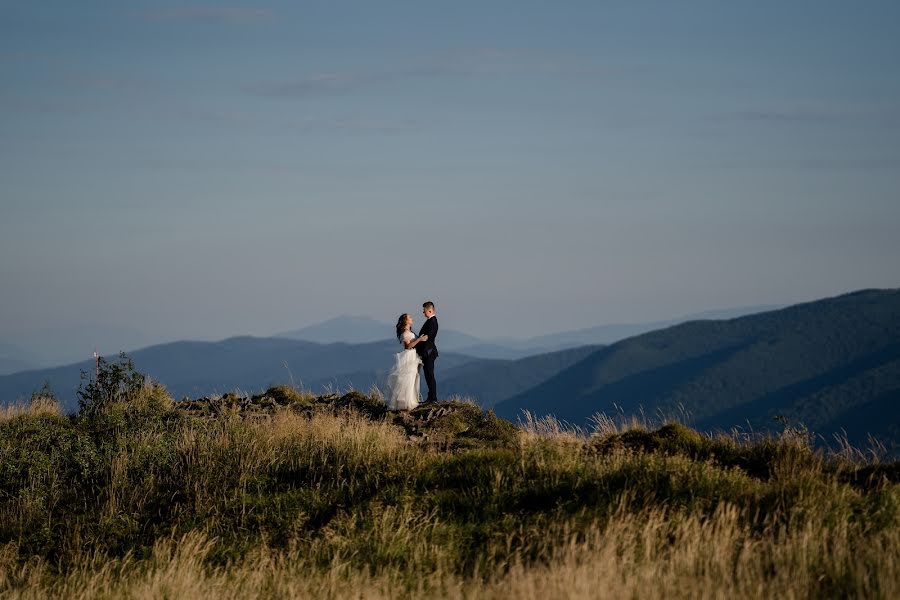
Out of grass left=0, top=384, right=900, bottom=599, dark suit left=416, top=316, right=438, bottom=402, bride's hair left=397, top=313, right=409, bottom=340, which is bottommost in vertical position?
grass left=0, top=384, right=900, bottom=599

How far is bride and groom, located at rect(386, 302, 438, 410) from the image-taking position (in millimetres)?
20422

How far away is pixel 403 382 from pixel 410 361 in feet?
1.63

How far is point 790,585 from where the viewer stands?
352 inches

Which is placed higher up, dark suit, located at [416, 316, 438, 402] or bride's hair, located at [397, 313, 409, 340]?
bride's hair, located at [397, 313, 409, 340]

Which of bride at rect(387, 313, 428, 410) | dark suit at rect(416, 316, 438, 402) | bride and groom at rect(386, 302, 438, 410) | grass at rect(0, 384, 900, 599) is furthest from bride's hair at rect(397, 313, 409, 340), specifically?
grass at rect(0, 384, 900, 599)

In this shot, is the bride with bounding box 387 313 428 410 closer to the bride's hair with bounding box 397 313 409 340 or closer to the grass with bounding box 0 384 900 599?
the bride's hair with bounding box 397 313 409 340

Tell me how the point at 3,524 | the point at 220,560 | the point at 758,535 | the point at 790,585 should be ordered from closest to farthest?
the point at 790,585, the point at 758,535, the point at 220,560, the point at 3,524

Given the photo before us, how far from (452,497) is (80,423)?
1077 centimetres

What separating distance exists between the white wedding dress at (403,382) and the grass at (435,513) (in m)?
1.67

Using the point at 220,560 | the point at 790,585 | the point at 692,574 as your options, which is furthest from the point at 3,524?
the point at 790,585

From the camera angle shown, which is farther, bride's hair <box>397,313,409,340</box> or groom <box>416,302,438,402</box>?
bride's hair <box>397,313,409,340</box>

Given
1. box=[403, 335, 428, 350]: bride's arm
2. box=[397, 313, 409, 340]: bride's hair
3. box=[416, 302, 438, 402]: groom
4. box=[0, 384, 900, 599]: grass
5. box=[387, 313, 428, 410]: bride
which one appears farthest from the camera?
box=[397, 313, 409, 340]: bride's hair

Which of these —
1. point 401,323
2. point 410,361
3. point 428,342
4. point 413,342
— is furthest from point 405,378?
point 401,323

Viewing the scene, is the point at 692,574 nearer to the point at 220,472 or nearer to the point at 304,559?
the point at 304,559
